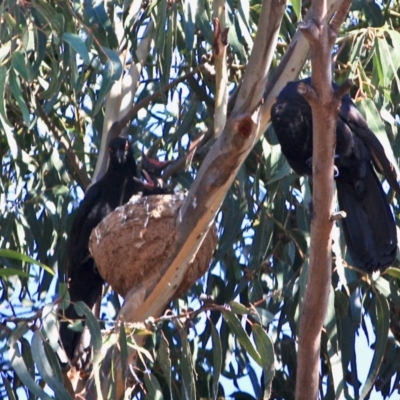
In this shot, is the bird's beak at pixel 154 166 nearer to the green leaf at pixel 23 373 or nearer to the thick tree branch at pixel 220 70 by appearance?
the thick tree branch at pixel 220 70

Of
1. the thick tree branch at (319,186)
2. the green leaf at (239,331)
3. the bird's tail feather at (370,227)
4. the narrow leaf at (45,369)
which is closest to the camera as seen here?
the thick tree branch at (319,186)

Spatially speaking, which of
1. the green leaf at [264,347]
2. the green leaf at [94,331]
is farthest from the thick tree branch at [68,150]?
the green leaf at [264,347]

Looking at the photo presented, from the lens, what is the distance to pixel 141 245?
3.56 m

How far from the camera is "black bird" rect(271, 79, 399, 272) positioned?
306cm

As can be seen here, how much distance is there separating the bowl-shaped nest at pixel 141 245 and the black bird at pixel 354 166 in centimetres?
42

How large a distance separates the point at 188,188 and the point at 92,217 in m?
0.47

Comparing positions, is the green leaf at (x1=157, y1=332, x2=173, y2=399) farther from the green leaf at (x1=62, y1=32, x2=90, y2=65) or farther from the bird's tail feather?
the green leaf at (x1=62, y1=32, x2=90, y2=65)

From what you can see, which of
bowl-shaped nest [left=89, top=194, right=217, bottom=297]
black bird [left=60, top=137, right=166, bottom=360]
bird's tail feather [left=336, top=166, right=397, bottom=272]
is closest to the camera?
bird's tail feather [left=336, top=166, right=397, bottom=272]

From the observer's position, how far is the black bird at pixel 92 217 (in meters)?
4.16

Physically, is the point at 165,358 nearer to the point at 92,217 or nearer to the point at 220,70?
the point at 220,70

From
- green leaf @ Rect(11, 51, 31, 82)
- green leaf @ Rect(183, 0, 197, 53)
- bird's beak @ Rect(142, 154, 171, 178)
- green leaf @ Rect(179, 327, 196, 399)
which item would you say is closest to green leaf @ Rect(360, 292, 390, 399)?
green leaf @ Rect(179, 327, 196, 399)

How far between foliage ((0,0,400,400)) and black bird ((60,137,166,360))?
0.10 metres

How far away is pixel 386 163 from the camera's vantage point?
318 centimetres

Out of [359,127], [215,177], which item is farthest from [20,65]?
[359,127]
